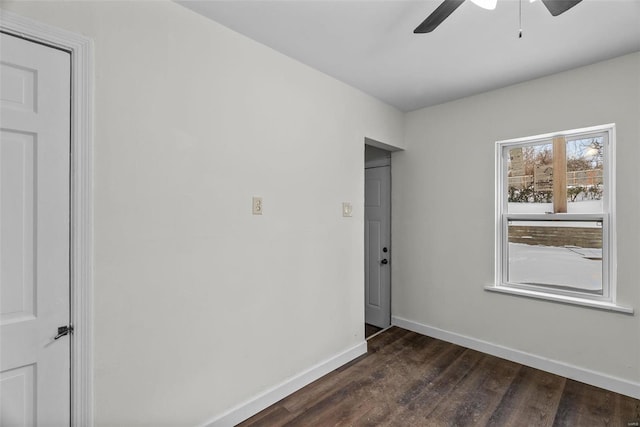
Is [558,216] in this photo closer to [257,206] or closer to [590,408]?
[590,408]

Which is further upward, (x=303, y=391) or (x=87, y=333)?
(x=87, y=333)

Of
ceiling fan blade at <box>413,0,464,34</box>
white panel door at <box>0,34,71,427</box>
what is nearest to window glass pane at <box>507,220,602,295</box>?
ceiling fan blade at <box>413,0,464,34</box>

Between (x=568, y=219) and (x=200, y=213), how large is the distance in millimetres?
3051

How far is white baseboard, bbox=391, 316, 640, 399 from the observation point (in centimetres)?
232

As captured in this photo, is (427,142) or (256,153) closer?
(256,153)

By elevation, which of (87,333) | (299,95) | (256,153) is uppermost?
(299,95)

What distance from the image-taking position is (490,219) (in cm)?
301

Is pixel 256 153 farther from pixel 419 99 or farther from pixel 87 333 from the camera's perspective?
pixel 419 99

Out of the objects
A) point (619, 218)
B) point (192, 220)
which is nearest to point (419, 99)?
point (619, 218)

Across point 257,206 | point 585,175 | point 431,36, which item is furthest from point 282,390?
point 585,175

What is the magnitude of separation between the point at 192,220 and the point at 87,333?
741 mm

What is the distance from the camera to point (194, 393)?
5.99 ft

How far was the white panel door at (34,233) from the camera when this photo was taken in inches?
50.1

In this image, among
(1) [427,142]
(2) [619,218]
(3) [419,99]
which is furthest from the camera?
(1) [427,142]
